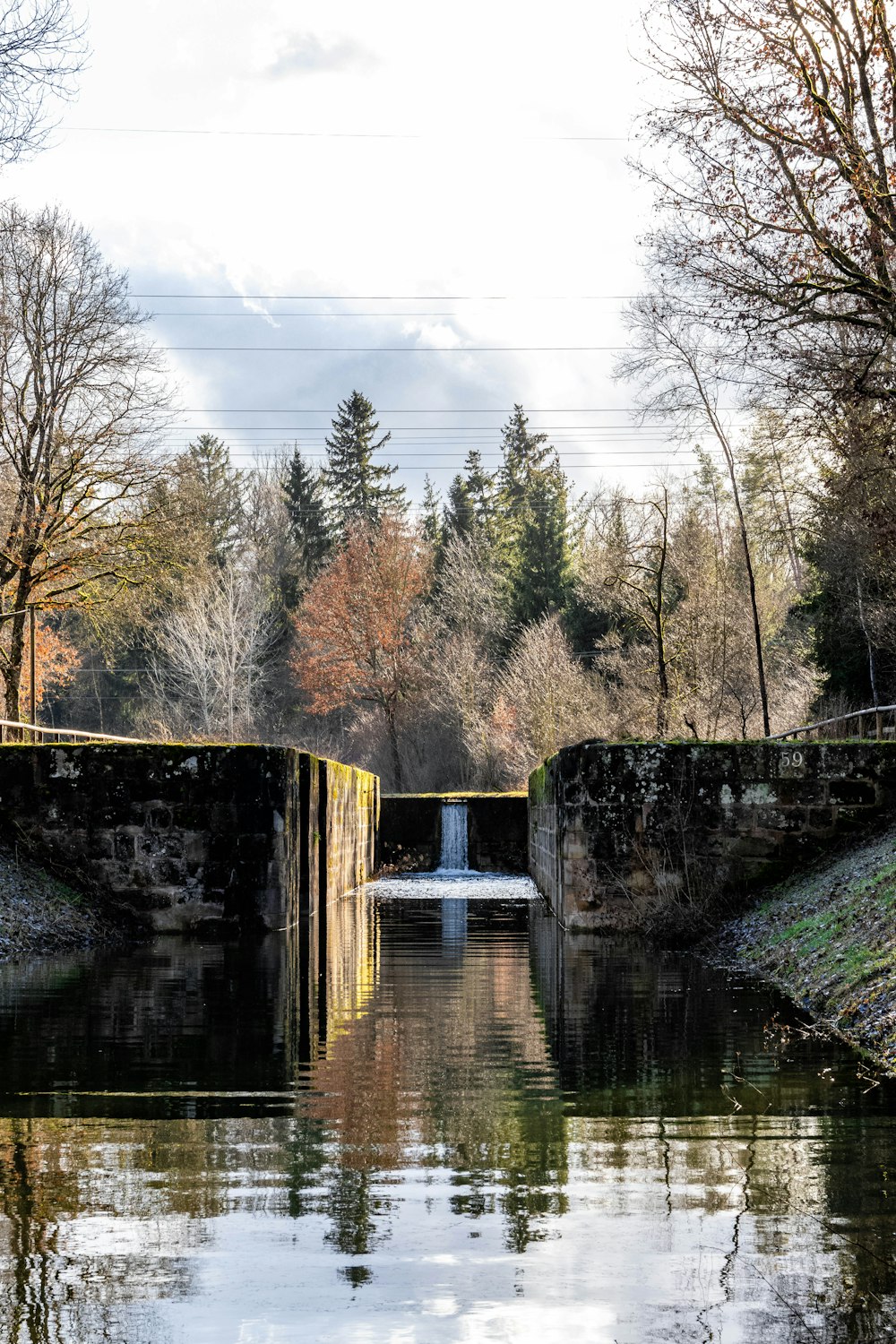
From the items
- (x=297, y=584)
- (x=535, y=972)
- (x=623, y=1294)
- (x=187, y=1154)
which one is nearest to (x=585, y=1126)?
(x=187, y=1154)

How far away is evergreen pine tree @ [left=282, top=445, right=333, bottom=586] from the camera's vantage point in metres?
60.7

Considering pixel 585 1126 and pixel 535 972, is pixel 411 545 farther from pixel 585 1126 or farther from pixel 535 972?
pixel 585 1126

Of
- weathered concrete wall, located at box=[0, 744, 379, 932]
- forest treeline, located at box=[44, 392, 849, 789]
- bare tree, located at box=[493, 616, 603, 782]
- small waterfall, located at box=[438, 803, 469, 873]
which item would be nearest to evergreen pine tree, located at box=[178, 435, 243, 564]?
forest treeline, located at box=[44, 392, 849, 789]

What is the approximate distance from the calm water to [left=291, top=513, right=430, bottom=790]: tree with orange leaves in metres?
41.6

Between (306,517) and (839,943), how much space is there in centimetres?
5408

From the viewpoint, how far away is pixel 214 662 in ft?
164

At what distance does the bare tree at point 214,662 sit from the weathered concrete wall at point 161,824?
33.7 meters

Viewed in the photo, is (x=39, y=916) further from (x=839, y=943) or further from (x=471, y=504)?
(x=471, y=504)

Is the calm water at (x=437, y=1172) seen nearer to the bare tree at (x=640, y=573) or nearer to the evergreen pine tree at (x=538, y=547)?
the bare tree at (x=640, y=573)

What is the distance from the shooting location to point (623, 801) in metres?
12.8

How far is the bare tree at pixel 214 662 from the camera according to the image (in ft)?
162

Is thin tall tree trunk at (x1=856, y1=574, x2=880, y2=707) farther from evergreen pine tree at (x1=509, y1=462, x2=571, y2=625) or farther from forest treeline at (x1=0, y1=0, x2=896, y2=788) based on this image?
evergreen pine tree at (x1=509, y1=462, x2=571, y2=625)

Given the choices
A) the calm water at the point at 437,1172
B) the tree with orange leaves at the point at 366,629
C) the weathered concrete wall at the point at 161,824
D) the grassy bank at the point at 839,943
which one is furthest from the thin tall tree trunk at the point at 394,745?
the calm water at the point at 437,1172

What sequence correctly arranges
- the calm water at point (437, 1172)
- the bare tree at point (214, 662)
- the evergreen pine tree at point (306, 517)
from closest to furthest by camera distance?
the calm water at point (437, 1172)
the bare tree at point (214, 662)
the evergreen pine tree at point (306, 517)
